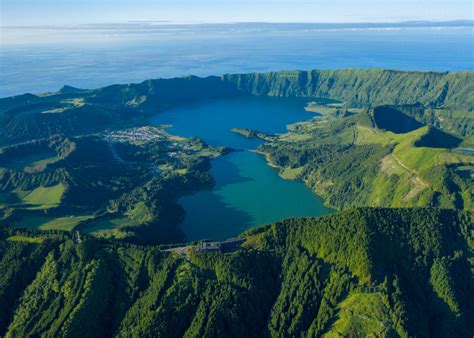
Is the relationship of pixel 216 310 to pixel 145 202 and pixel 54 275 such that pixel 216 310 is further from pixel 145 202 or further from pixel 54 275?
pixel 145 202

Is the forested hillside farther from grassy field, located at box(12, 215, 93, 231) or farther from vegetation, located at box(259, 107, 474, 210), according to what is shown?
vegetation, located at box(259, 107, 474, 210)

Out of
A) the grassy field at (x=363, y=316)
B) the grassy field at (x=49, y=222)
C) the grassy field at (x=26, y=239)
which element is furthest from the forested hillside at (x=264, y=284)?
the grassy field at (x=49, y=222)

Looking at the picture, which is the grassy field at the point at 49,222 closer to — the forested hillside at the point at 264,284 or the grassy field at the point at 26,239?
the grassy field at the point at 26,239

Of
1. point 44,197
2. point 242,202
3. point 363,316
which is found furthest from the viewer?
point 44,197

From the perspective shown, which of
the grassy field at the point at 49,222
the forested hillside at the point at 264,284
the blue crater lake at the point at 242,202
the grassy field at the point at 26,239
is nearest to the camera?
the forested hillside at the point at 264,284

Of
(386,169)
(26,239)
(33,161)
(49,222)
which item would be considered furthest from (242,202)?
(33,161)

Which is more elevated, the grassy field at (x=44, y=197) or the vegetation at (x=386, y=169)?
the vegetation at (x=386, y=169)

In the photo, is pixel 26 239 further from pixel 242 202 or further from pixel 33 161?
pixel 33 161

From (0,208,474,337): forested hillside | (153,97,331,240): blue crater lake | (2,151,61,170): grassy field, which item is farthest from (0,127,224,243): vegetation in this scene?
(0,208,474,337): forested hillside
